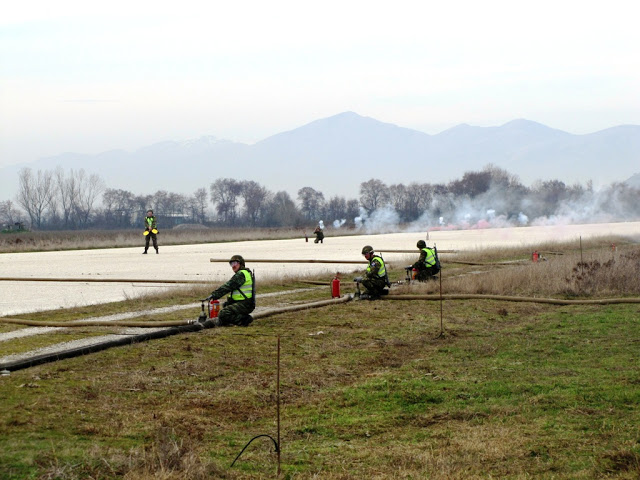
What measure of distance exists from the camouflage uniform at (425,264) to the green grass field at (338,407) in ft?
25.0

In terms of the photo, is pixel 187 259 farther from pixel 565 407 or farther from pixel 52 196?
pixel 52 196

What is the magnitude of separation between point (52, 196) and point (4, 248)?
9893cm

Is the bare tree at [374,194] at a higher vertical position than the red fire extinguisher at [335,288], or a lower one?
higher

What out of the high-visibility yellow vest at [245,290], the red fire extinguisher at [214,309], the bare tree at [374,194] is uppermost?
the bare tree at [374,194]

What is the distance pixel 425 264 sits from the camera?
25.2 meters

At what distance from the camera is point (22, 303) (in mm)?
22203

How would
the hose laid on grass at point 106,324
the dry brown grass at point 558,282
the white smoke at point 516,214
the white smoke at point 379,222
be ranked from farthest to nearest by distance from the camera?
the white smoke at point 516,214
the white smoke at point 379,222
the dry brown grass at point 558,282
the hose laid on grass at point 106,324

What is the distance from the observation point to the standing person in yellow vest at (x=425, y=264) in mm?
25156

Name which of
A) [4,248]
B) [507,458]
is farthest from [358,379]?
[4,248]

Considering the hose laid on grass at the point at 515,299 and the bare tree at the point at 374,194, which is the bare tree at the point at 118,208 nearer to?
the bare tree at the point at 374,194

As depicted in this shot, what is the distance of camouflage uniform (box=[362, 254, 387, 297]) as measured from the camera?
2182 centimetres

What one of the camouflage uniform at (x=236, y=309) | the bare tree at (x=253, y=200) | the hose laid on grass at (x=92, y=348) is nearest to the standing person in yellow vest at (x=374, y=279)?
the camouflage uniform at (x=236, y=309)

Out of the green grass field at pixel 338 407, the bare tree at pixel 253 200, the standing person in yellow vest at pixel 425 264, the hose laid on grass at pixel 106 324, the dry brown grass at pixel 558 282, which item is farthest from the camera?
the bare tree at pixel 253 200

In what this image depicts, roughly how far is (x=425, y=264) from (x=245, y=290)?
9336 millimetres
